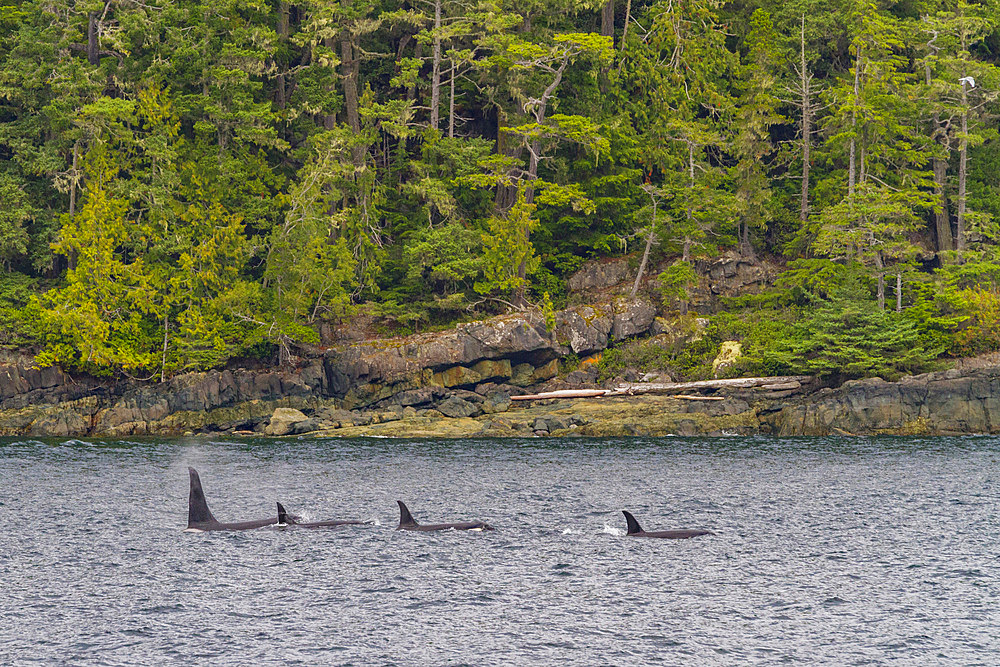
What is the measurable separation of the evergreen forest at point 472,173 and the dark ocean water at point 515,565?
16.4m

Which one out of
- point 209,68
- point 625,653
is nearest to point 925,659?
point 625,653

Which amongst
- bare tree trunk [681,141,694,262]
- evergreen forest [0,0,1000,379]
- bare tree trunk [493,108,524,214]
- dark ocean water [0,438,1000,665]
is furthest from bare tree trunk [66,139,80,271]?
bare tree trunk [681,141,694,262]

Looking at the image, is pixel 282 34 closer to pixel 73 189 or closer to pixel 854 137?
pixel 73 189

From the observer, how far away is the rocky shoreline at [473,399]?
51500 millimetres

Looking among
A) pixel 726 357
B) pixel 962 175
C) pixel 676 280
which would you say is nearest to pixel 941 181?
pixel 962 175

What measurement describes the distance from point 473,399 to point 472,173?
14.8m

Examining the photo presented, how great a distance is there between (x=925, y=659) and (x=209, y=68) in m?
52.7

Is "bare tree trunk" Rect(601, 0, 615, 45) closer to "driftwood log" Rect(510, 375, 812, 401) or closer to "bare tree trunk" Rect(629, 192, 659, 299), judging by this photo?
"bare tree trunk" Rect(629, 192, 659, 299)

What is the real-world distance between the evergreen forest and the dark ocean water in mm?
16380

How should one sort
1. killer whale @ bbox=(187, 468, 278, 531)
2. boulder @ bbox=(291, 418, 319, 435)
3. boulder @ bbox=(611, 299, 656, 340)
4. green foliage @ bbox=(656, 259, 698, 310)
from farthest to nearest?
boulder @ bbox=(611, 299, 656, 340) → green foliage @ bbox=(656, 259, 698, 310) → boulder @ bbox=(291, 418, 319, 435) → killer whale @ bbox=(187, 468, 278, 531)

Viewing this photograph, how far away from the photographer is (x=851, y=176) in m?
61.4

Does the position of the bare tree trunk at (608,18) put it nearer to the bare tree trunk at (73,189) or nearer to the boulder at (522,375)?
the boulder at (522,375)

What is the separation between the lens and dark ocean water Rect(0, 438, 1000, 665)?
1938 cm

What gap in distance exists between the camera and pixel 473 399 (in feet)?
184
